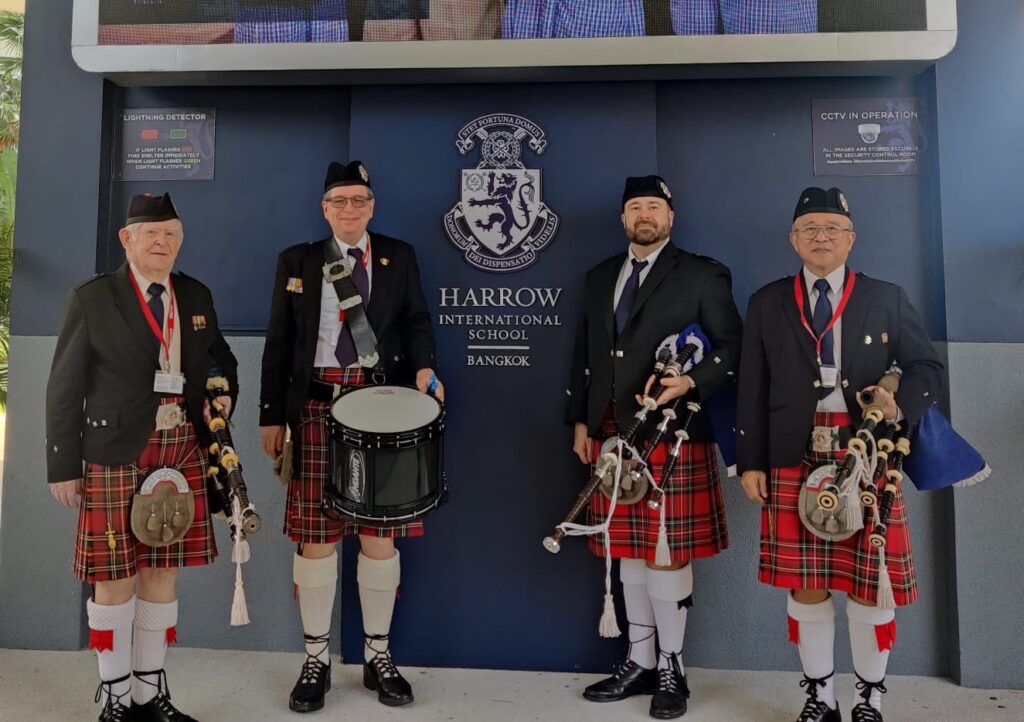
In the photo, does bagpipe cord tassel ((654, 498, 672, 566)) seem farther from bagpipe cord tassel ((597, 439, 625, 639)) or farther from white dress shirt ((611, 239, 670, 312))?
white dress shirt ((611, 239, 670, 312))

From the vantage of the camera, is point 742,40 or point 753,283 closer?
point 742,40

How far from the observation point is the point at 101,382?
214cm

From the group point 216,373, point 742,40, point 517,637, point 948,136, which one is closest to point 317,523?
point 216,373

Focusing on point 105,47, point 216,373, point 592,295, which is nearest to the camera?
point 216,373

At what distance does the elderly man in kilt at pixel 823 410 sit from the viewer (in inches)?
81.6

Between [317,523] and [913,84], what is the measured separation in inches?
105

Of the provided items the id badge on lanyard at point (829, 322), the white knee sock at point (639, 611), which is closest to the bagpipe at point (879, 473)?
the id badge on lanyard at point (829, 322)

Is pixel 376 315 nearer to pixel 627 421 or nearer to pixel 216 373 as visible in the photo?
pixel 216 373

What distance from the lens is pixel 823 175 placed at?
111 inches

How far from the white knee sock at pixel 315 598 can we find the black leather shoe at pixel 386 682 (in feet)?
0.54

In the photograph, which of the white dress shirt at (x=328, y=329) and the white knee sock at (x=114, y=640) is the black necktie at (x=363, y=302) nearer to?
the white dress shirt at (x=328, y=329)

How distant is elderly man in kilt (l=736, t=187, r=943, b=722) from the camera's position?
6.80 ft

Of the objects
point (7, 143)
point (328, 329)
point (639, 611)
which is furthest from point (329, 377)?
point (7, 143)

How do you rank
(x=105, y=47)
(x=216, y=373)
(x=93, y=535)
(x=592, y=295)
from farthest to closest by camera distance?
(x=105, y=47) < (x=592, y=295) < (x=216, y=373) < (x=93, y=535)
